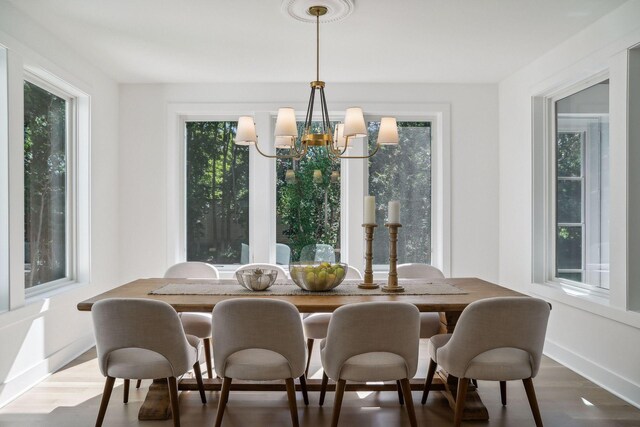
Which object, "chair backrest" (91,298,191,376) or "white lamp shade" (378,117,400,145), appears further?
"white lamp shade" (378,117,400,145)

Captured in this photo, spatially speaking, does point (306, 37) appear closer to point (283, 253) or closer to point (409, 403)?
point (283, 253)

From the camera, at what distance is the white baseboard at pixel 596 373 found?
10.4ft

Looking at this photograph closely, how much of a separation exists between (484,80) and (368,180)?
1488mm

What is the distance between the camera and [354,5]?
3.16 meters

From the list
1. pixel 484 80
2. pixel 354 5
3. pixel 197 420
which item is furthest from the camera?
pixel 484 80

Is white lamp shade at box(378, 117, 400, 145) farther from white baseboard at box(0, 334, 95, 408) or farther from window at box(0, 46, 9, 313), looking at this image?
white baseboard at box(0, 334, 95, 408)

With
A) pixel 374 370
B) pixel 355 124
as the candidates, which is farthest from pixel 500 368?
pixel 355 124

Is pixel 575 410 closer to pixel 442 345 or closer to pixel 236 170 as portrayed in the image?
pixel 442 345

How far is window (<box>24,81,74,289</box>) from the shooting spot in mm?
3689

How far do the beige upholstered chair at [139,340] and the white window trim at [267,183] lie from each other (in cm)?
253

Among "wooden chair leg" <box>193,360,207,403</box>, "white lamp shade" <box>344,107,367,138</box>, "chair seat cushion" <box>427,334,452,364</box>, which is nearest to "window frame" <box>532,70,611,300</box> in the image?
"chair seat cushion" <box>427,334,452,364</box>

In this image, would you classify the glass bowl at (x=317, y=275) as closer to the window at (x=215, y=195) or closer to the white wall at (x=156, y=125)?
the window at (x=215, y=195)

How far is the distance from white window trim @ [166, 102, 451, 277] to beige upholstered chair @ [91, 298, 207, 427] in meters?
2.53

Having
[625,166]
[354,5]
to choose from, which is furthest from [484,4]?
[625,166]
